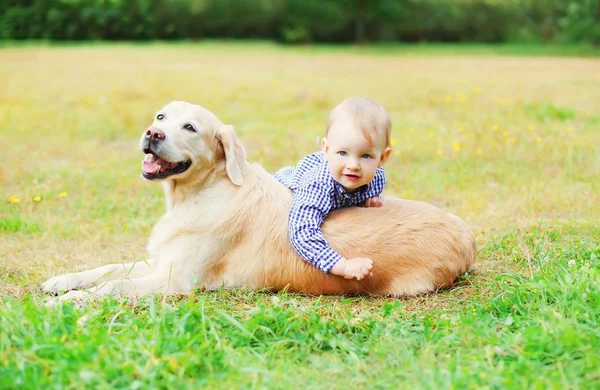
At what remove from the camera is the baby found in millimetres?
3594

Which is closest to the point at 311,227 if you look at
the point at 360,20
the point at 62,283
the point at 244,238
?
the point at 244,238

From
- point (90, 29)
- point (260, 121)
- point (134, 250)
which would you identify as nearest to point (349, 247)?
point (134, 250)

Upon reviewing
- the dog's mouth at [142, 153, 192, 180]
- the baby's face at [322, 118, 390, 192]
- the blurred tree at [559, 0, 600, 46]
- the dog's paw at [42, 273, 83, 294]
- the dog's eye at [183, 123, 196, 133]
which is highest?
the blurred tree at [559, 0, 600, 46]

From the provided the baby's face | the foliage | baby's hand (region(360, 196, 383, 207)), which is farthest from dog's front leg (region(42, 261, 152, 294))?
the foliage

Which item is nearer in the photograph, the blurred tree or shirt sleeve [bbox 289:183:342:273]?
shirt sleeve [bbox 289:183:342:273]

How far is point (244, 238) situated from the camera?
3869mm

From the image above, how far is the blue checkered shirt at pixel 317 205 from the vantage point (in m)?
3.61

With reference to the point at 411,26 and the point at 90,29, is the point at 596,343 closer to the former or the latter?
the point at 90,29

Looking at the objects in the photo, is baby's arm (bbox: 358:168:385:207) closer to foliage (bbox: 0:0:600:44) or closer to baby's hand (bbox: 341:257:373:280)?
baby's hand (bbox: 341:257:373:280)

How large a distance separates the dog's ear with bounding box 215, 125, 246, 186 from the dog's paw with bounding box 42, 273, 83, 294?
111cm

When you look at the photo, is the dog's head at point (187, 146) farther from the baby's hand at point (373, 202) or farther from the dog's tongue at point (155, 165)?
the baby's hand at point (373, 202)

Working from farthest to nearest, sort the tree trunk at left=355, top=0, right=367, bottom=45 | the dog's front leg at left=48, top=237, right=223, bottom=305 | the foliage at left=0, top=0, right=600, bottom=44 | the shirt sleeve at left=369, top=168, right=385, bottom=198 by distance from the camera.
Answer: the tree trunk at left=355, top=0, right=367, bottom=45, the foliage at left=0, top=0, right=600, bottom=44, the shirt sleeve at left=369, top=168, right=385, bottom=198, the dog's front leg at left=48, top=237, right=223, bottom=305

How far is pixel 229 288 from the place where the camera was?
3.81 metres

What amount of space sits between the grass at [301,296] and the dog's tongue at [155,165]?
2.55 ft
